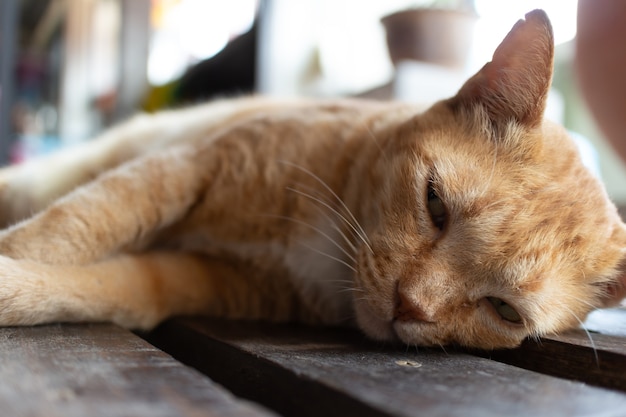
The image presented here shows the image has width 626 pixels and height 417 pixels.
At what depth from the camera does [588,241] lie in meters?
1.20

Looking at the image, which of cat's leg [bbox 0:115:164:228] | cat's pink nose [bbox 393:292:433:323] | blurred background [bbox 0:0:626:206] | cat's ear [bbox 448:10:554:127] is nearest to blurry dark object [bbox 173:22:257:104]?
blurred background [bbox 0:0:626:206]

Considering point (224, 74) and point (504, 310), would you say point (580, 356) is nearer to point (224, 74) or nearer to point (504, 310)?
point (504, 310)

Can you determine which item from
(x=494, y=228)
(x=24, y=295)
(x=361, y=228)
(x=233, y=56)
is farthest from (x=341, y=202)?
(x=233, y=56)

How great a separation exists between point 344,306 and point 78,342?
0.63 metres

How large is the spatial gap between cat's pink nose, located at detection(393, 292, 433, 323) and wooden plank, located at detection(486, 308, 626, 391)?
18cm

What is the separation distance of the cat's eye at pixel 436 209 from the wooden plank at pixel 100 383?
0.59 m

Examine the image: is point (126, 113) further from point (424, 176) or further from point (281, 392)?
point (281, 392)

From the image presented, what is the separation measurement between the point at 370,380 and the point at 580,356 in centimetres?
45

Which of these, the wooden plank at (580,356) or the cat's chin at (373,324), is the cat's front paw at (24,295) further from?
the wooden plank at (580,356)

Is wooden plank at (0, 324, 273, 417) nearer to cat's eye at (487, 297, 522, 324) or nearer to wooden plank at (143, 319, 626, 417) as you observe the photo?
wooden plank at (143, 319, 626, 417)

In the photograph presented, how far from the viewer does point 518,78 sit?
121cm

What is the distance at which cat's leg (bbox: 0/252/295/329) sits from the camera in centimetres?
111

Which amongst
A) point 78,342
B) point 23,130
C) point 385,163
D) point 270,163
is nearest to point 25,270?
point 78,342

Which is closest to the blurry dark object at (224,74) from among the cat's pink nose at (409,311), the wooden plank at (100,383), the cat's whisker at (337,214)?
the cat's whisker at (337,214)
